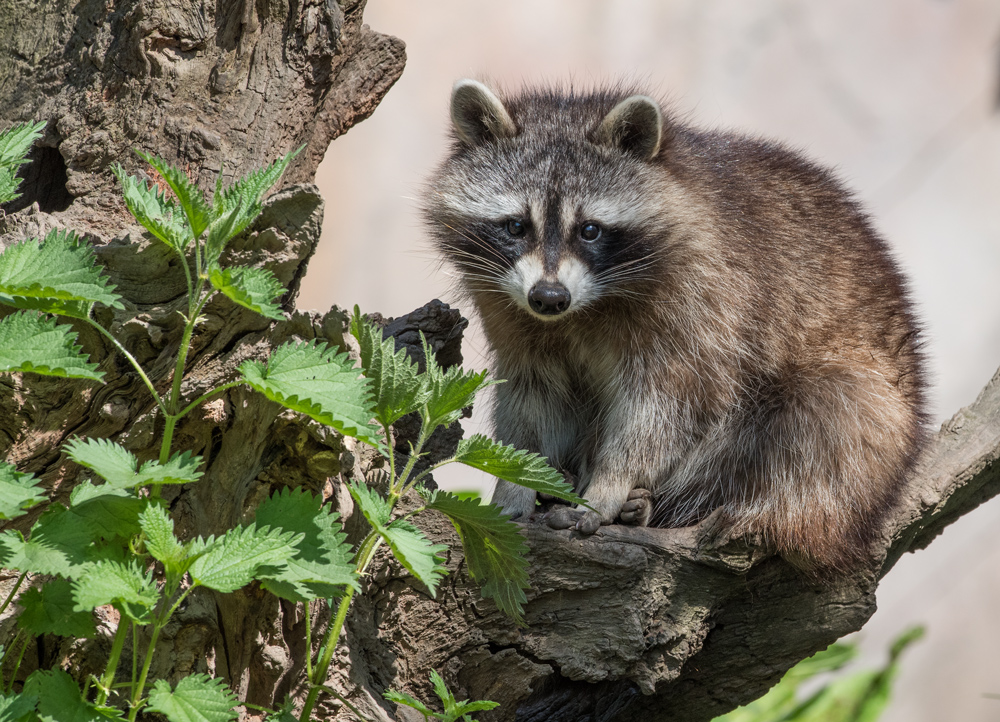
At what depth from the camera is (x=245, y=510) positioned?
1.94 m

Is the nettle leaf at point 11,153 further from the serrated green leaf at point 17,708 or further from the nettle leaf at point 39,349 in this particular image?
the serrated green leaf at point 17,708

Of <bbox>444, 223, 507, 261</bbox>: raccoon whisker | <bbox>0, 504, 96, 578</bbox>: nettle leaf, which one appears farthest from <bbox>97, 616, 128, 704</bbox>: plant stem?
<bbox>444, 223, 507, 261</bbox>: raccoon whisker

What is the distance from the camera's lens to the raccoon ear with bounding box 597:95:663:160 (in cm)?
288

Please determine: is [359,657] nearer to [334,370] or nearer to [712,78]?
[334,370]

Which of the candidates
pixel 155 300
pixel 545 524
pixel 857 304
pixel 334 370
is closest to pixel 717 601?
pixel 545 524

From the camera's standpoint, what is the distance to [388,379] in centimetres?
171

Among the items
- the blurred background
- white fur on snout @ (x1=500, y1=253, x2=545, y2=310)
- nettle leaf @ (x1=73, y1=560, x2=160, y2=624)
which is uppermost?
the blurred background

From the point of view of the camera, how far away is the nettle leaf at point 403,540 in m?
1.49

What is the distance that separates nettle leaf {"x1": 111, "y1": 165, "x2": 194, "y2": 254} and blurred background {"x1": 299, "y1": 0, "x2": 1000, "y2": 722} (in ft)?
18.5

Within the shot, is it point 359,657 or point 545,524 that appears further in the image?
point 545,524

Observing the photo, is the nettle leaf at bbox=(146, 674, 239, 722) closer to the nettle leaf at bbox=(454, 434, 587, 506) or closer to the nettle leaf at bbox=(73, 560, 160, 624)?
the nettle leaf at bbox=(73, 560, 160, 624)

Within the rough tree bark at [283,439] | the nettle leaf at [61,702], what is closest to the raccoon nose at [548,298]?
the rough tree bark at [283,439]

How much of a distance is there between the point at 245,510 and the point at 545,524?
0.88m

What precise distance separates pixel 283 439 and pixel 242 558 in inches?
20.0
